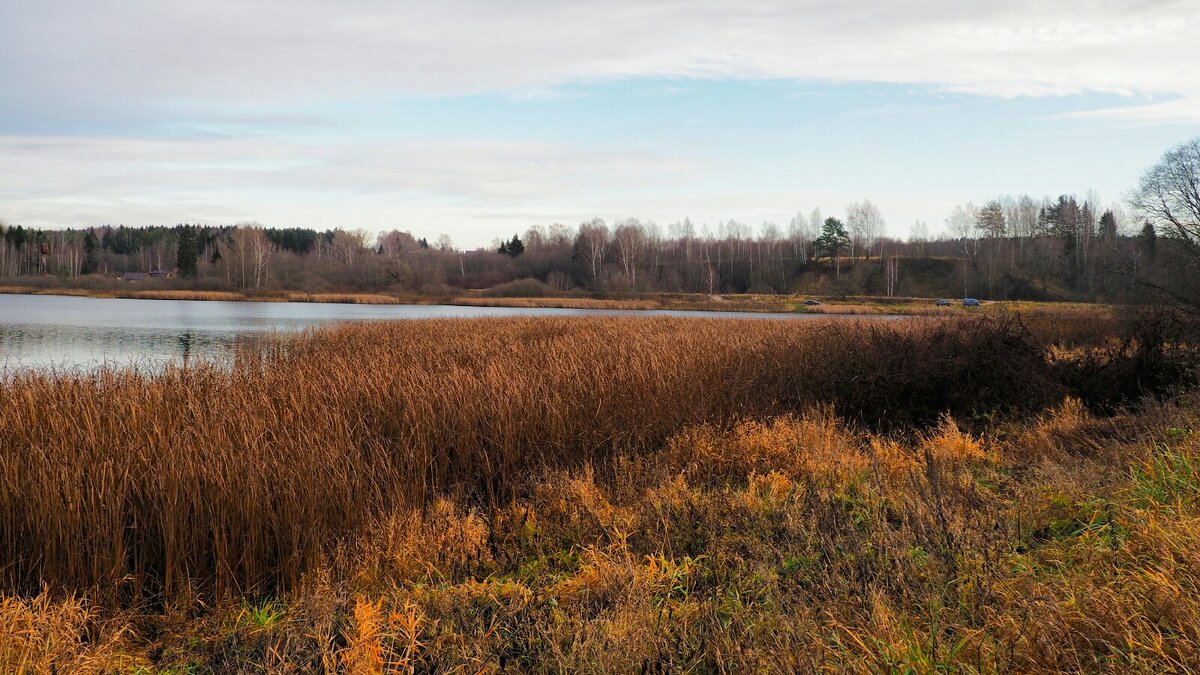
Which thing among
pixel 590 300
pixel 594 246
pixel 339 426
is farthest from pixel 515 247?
pixel 339 426

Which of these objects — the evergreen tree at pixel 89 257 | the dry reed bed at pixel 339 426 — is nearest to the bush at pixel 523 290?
the dry reed bed at pixel 339 426

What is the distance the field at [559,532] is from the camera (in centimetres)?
407

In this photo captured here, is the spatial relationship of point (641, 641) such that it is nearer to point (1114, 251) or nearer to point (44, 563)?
point (44, 563)

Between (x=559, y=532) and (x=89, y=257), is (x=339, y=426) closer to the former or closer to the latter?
(x=559, y=532)

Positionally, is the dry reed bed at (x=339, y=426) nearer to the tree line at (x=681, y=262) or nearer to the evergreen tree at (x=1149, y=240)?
the evergreen tree at (x=1149, y=240)

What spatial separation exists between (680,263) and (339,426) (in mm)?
87327

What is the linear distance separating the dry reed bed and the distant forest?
58795 mm

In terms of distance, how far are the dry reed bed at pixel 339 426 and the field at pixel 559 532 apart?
39 millimetres

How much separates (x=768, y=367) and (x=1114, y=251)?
1157 inches

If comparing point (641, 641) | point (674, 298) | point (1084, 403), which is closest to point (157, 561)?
point (641, 641)

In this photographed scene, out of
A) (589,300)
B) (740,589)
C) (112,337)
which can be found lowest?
(740,589)

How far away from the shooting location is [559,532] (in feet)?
21.5

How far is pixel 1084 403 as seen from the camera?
12.7 metres

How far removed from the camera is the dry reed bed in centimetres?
535
